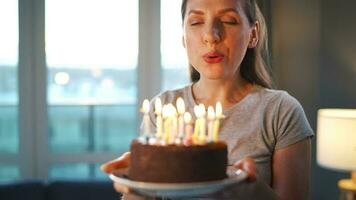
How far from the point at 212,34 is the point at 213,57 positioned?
57 millimetres

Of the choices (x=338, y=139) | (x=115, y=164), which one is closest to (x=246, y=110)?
(x=115, y=164)

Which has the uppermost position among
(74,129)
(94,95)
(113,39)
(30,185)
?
(113,39)

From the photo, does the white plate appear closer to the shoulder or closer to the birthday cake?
the birthday cake

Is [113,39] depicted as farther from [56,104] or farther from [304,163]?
[304,163]

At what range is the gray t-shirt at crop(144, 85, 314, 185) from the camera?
3.90ft

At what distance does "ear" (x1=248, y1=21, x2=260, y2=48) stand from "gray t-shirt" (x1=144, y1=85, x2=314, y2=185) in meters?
0.15

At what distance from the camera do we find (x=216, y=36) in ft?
3.78

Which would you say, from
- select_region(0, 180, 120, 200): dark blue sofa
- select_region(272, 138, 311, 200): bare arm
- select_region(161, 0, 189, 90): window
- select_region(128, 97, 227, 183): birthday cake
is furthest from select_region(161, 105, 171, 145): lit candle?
select_region(161, 0, 189, 90): window

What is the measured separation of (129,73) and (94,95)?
36 centimetres

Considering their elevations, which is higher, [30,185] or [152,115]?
[152,115]

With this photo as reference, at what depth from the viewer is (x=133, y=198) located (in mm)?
1188

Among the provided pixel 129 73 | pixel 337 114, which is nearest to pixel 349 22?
pixel 337 114

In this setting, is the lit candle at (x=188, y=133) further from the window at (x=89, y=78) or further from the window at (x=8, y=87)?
the window at (x=8, y=87)

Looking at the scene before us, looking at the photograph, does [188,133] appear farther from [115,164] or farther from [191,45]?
[191,45]
